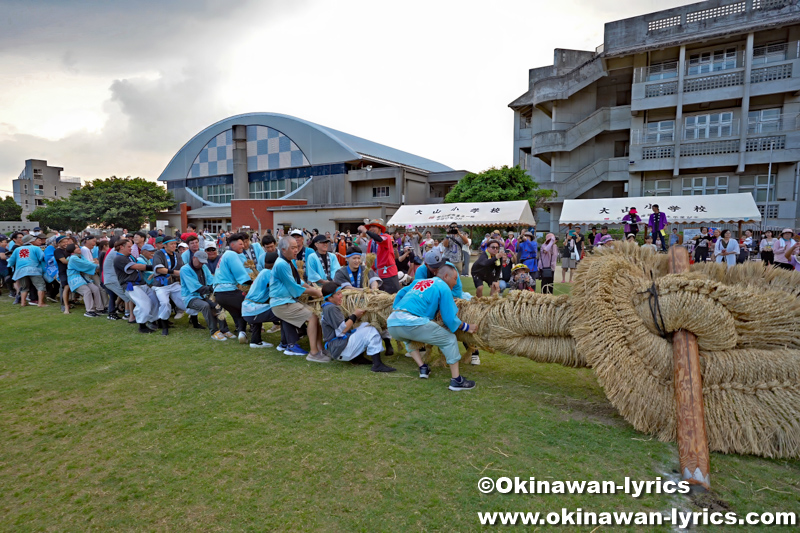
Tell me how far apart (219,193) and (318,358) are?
4990cm

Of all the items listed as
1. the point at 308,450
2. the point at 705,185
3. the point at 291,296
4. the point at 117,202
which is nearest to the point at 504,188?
the point at 705,185

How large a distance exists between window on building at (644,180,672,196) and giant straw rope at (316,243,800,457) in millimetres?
27165

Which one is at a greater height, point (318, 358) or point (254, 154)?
point (254, 154)

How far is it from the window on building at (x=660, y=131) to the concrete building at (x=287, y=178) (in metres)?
15.4

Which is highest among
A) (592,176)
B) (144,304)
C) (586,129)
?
(586,129)

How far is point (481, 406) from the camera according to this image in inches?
166

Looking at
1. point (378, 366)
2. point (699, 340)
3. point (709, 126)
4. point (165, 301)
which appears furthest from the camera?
point (709, 126)

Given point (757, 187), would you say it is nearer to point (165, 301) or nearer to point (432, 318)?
point (432, 318)

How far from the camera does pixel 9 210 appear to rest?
195 ft

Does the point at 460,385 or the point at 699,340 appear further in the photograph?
the point at 460,385

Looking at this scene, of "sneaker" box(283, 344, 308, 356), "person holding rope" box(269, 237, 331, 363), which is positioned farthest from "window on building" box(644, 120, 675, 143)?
"sneaker" box(283, 344, 308, 356)

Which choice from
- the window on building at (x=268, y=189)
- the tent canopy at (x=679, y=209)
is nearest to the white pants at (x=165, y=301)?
the tent canopy at (x=679, y=209)

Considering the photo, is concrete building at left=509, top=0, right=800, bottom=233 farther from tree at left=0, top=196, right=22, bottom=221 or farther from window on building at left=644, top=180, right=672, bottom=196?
tree at left=0, top=196, right=22, bottom=221

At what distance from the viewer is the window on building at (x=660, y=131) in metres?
26.5
